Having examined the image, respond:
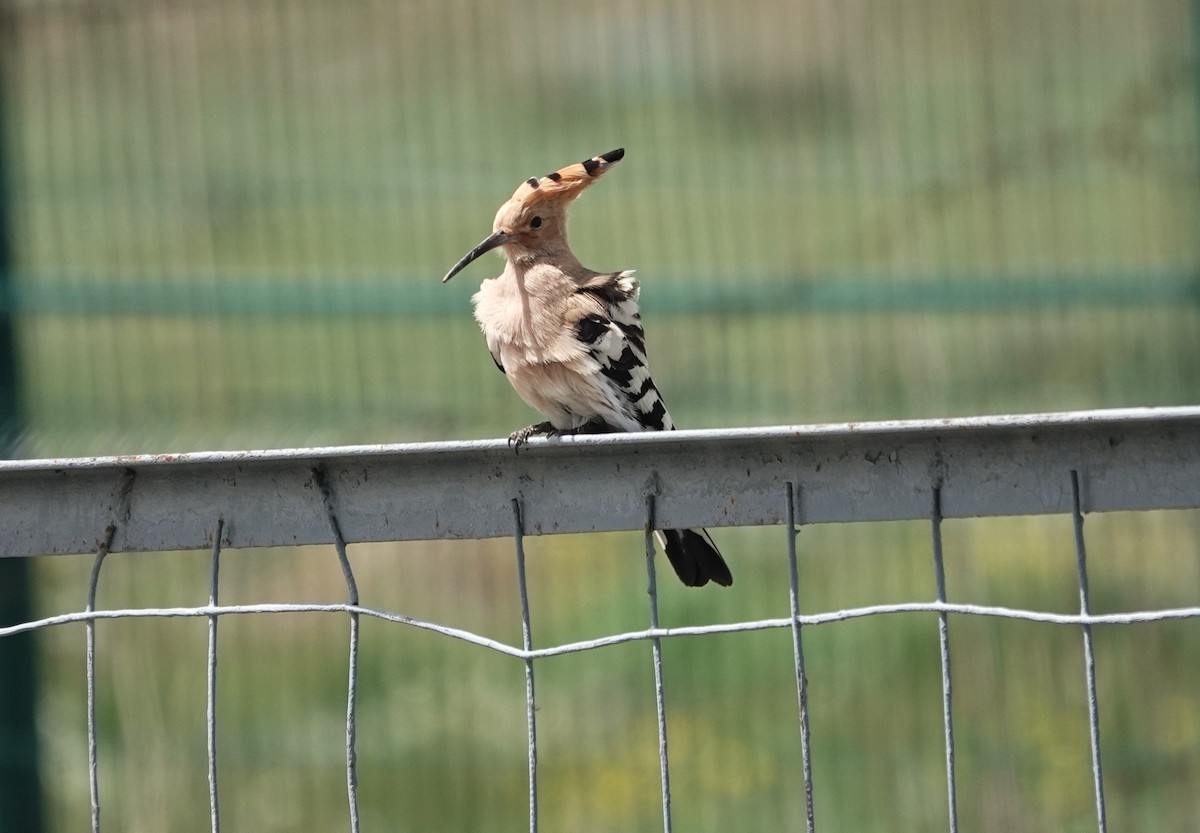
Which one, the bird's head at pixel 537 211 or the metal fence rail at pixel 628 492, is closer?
the metal fence rail at pixel 628 492

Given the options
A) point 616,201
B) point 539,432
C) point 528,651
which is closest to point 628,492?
point 528,651

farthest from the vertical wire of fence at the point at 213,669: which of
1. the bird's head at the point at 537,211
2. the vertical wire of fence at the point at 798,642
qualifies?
the bird's head at the point at 537,211

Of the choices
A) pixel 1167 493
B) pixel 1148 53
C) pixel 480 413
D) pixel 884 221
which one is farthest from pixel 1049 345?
pixel 1167 493

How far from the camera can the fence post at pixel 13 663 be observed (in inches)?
174

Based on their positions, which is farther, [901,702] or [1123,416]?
[901,702]

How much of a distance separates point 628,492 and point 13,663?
333cm

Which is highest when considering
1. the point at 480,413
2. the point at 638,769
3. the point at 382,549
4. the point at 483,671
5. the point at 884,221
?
the point at 884,221

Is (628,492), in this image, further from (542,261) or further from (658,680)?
(542,261)

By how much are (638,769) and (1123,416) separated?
11.2 feet

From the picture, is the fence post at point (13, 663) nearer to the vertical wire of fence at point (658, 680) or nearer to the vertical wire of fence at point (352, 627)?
the vertical wire of fence at point (352, 627)

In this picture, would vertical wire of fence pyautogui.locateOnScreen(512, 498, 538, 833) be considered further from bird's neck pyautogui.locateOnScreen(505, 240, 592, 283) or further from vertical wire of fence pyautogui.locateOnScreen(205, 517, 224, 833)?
bird's neck pyautogui.locateOnScreen(505, 240, 592, 283)

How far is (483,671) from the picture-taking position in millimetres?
4789

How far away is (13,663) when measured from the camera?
445 cm

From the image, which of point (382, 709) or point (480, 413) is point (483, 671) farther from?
point (480, 413)
